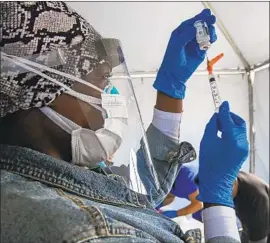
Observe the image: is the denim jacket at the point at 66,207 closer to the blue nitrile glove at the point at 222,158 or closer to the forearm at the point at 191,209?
the blue nitrile glove at the point at 222,158

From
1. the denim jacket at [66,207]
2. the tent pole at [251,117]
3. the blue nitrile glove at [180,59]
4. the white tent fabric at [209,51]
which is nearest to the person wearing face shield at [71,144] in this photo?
the denim jacket at [66,207]

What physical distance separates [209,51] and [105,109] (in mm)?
1616

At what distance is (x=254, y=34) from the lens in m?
2.37

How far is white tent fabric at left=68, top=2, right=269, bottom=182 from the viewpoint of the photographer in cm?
211

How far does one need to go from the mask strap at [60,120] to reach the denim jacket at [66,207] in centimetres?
9

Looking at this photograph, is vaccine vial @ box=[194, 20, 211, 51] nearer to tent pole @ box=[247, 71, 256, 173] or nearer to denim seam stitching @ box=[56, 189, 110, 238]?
denim seam stitching @ box=[56, 189, 110, 238]

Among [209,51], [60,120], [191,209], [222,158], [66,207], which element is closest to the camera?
[66,207]

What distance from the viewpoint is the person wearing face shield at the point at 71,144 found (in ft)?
2.14

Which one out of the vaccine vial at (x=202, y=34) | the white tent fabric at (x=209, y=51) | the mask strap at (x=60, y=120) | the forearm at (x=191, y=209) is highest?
the vaccine vial at (x=202, y=34)

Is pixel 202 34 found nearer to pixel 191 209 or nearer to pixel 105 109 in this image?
pixel 105 109

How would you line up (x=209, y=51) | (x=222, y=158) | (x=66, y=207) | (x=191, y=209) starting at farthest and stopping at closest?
(x=209, y=51) < (x=191, y=209) < (x=222, y=158) < (x=66, y=207)

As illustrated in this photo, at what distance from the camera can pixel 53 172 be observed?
2.38 feet

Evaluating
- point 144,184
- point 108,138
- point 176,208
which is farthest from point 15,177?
point 176,208

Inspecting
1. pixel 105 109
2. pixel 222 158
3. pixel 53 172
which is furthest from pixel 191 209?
pixel 53 172
